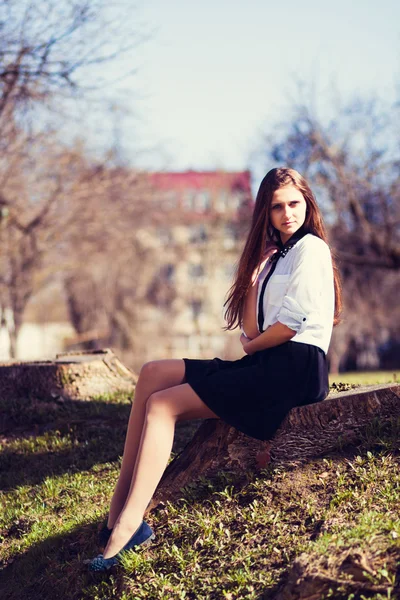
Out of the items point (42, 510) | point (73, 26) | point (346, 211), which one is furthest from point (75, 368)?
point (346, 211)

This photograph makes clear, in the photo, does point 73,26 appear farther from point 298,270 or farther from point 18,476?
point 298,270

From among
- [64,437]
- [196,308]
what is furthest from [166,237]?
[64,437]

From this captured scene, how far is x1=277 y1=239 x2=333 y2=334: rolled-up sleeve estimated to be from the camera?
14.0ft

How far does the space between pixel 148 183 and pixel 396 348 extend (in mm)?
19031

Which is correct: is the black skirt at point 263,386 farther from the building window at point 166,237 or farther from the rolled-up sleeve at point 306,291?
the building window at point 166,237

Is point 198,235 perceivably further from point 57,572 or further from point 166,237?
point 57,572

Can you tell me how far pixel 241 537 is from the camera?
3.97 metres

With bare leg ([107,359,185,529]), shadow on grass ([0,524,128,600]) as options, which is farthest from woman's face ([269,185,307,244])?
shadow on grass ([0,524,128,600])

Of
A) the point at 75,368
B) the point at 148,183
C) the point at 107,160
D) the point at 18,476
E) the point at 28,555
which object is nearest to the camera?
the point at 28,555

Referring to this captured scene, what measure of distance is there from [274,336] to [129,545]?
1.27 m

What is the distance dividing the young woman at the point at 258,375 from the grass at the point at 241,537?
0.73 ft

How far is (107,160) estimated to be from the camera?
63.9 feet

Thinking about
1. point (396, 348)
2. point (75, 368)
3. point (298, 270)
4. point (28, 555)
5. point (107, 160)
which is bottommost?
point (396, 348)

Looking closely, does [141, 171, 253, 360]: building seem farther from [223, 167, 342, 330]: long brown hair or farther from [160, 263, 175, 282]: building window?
[223, 167, 342, 330]: long brown hair
